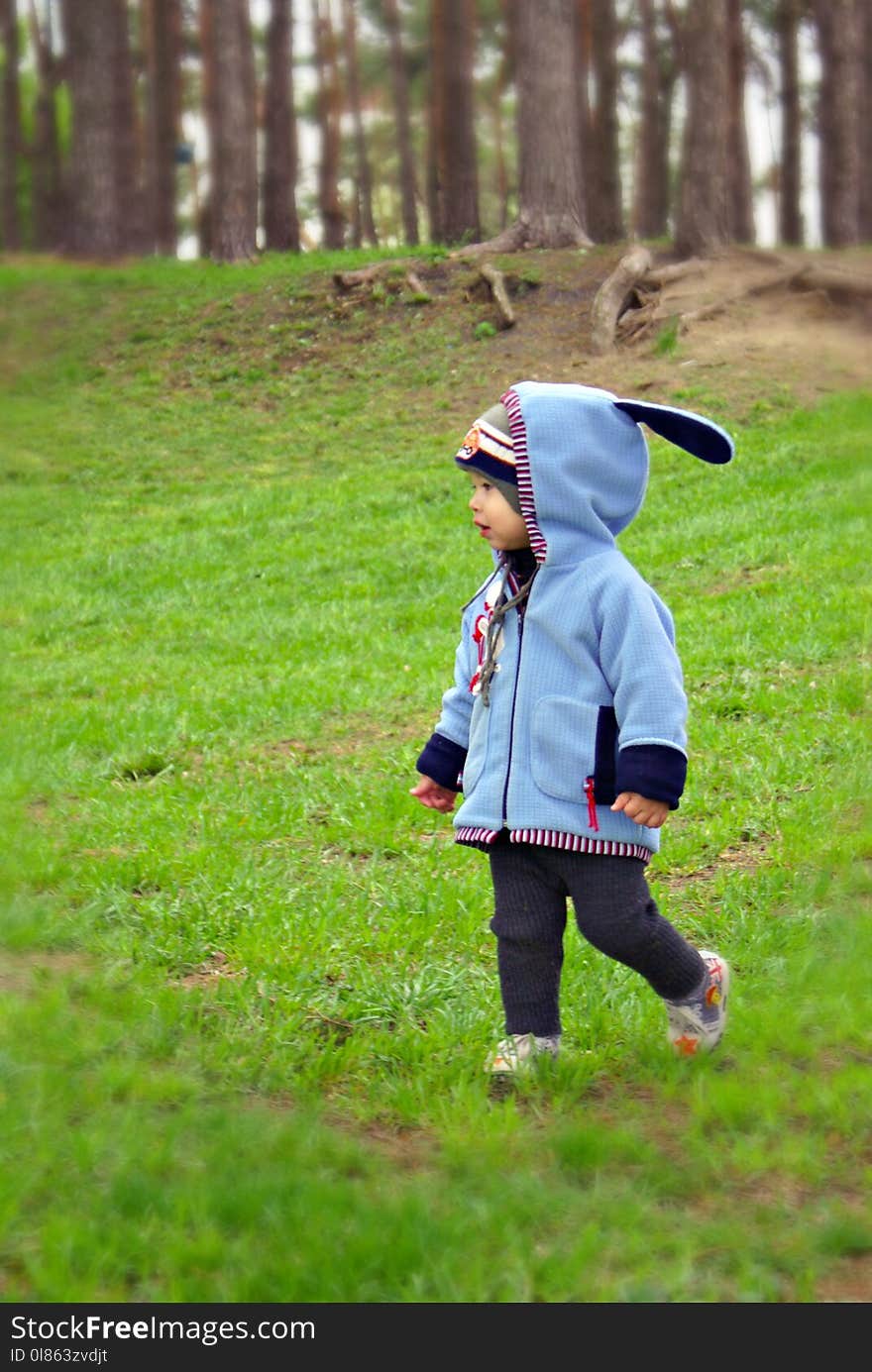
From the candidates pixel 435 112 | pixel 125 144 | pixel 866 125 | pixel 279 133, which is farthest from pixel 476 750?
pixel 435 112

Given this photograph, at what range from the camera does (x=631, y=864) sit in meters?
3.64

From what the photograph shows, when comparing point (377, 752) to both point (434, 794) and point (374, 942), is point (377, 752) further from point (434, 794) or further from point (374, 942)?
point (434, 794)

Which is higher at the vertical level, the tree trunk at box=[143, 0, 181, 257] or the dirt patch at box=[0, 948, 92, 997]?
the tree trunk at box=[143, 0, 181, 257]

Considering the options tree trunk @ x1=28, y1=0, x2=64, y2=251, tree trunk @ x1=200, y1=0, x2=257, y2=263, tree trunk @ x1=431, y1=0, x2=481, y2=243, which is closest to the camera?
tree trunk @ x1=200, y1=0, x2=257, y2=263

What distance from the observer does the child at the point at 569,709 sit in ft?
11.7

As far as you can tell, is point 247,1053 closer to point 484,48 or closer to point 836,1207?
point 836,1207

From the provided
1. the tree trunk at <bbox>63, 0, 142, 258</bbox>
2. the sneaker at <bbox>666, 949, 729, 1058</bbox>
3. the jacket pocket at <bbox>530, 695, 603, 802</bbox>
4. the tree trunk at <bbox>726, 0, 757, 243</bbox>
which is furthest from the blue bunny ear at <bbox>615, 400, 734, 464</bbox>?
the tree trunk at <bbox>726, 0, 757, 243</bbox>

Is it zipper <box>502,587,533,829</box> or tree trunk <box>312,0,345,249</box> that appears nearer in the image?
zipper <box>502,587,533,829</box>

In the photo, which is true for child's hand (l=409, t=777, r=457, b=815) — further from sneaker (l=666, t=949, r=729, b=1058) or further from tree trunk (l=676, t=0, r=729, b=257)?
tree trunk (l=676, t=0, r=729, b=257)

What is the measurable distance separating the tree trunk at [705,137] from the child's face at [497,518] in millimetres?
14634

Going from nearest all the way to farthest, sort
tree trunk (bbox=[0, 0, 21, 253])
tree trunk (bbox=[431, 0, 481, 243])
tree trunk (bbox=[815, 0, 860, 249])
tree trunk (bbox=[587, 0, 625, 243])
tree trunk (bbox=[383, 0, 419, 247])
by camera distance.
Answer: tree trunk (bbox=[815, 0, 860, 249])
tree trunk (bbox=[431, 0, 481, 243])
tree trunk (bbox=[587, 0, 625, 243])
tree trunk (bbox=[0, 0, 21, 253])
tree trunk (bbox=[383, 0, 419, 247])

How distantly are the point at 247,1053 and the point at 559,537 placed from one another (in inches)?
62.4

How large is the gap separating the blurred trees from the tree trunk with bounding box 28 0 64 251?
0.07m

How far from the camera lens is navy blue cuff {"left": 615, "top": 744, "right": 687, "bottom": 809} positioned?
342cm
